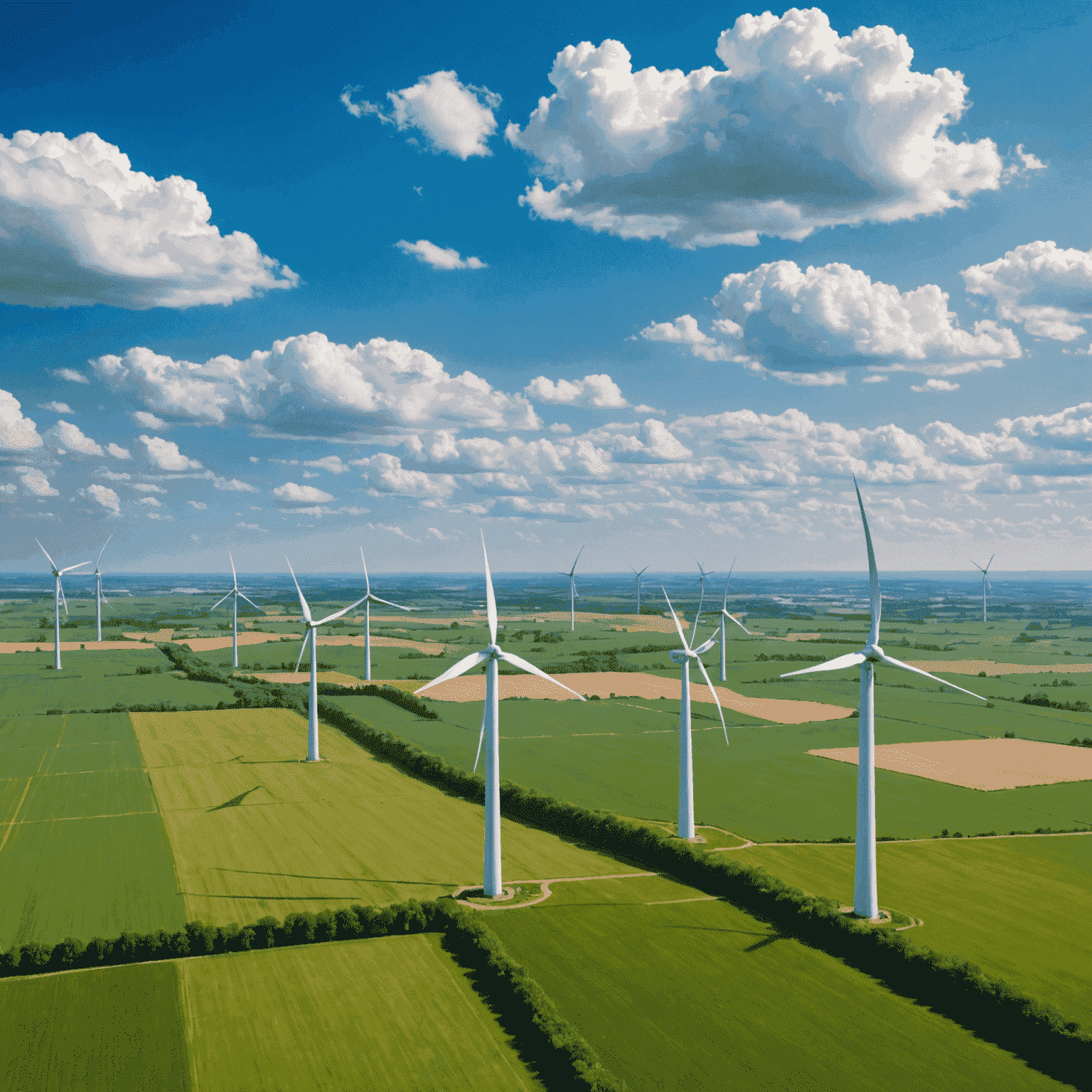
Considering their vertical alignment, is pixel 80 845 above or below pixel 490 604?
below

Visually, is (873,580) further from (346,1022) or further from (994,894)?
(346,1022)

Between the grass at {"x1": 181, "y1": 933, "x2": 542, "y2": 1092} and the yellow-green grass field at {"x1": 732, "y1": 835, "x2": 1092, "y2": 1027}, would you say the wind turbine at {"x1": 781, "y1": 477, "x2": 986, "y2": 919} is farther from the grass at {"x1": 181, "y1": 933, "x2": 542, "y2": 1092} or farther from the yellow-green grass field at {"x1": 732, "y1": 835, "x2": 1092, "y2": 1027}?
the grass at {"x1": 181, "y1": 933, "x2": 542, "y2": 1092}

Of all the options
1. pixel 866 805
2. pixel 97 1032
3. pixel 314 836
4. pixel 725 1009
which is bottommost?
pixel 314 836

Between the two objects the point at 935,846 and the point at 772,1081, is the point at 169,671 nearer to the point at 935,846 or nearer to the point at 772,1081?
the point at 935,846

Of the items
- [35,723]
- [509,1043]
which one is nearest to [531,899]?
[509,1043]

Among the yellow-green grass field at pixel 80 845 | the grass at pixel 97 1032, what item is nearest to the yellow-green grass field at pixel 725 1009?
the grass at pixel 97 1032

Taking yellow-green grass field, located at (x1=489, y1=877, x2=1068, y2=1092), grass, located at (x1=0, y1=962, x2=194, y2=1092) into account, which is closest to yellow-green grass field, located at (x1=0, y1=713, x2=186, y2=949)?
grass, located at (x1=0, y1=962, x2=194, y2=1092)

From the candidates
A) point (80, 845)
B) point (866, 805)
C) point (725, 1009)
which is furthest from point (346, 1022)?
point (80, 845)

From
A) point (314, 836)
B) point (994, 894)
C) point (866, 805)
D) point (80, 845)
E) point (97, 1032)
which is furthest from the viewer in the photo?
point (314, 836)

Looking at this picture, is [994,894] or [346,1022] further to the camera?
[994,894]
